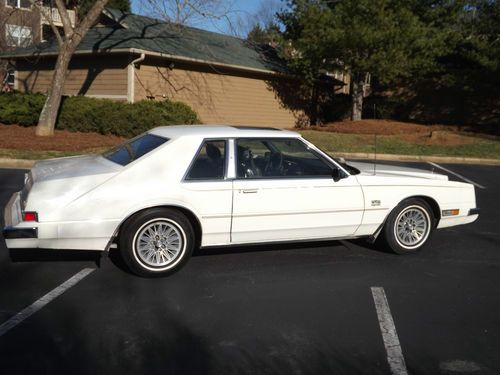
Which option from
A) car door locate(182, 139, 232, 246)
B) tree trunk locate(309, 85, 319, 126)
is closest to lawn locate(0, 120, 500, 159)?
tree trunk locate(309, 85, 319, 126)

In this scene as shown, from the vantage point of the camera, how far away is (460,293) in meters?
5.12

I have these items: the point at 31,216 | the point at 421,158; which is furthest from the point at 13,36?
the point at 31,216

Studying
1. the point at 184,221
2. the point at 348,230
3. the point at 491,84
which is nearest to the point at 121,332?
the point at 184,221

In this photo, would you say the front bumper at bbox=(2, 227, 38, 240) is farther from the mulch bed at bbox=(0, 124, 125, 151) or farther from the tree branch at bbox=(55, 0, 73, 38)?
the tree branch at bbox=(55, 0, 73, 38)

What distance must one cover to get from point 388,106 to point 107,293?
2383 cm

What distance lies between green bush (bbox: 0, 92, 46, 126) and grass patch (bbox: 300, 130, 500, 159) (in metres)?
9.17

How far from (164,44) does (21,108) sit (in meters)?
5.50

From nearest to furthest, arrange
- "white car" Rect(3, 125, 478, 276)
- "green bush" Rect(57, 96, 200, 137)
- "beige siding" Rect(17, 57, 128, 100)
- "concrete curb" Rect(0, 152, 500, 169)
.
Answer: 1. "white car" Rect(3, 125, 478, 276)
2. "concrete curb" Rect(0, 152, 500, 169)
3. "green bush" Rect(57, 96, 200, 137)
4. "beige siding" Rect(17, 57, 128, 100)

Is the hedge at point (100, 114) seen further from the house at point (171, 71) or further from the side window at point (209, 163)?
the side window at point (209, 163)

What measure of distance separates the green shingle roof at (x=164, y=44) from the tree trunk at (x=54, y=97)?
7.15ft

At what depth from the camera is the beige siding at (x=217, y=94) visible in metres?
19.5

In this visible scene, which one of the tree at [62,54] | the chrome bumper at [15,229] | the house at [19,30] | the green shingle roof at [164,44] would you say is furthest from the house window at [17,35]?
the chrome bumper at [15,229]

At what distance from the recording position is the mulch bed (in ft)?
48.2

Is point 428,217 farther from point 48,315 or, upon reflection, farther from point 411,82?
point 411,82
